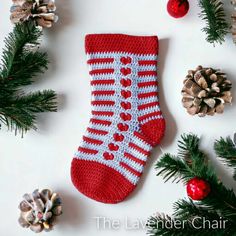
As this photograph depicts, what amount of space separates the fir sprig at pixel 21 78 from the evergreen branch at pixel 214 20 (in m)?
0.58

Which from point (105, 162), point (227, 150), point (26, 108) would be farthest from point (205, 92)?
point (26, 108)

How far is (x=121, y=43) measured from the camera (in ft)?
4.77

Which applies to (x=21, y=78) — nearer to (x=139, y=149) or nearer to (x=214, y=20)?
(x=139, y=149)

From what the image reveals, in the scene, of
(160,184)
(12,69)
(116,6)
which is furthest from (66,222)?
(116,6)

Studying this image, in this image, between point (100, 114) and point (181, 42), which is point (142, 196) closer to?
point (100, 114)

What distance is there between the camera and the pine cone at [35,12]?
141 cm

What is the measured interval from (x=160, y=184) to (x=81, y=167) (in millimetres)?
293

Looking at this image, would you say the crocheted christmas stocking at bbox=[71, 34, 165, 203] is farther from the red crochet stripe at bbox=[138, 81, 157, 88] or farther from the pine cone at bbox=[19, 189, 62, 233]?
the pine cone at bbox=[19, 189, 62, 233]

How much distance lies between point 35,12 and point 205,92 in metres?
0.66

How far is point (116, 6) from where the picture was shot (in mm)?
1498

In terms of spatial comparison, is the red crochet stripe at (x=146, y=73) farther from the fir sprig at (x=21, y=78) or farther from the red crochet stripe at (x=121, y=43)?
the fir sprig at (x=21, y=78)

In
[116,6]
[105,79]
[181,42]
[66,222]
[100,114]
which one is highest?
[116,6]

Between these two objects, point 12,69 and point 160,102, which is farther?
point 160,102

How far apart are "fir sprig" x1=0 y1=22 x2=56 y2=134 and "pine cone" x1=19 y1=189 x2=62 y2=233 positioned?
0.24m
